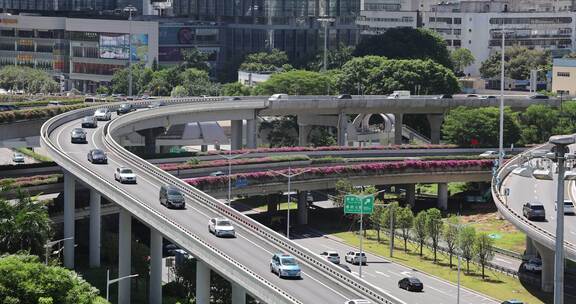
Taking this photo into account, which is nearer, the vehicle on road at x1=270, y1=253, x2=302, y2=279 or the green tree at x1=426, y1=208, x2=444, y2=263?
the vehicle on road at x1=270, y1=253, x2=302, y2=279

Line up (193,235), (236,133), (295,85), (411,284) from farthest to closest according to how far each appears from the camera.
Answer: (295,85) → (236,133) → (411,284) → (193,235)

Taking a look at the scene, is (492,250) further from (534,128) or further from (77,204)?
(534,128)

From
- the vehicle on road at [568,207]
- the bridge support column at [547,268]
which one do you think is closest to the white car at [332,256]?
the bridge support column at [547,268]

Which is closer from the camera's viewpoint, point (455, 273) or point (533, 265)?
point (533, 265)

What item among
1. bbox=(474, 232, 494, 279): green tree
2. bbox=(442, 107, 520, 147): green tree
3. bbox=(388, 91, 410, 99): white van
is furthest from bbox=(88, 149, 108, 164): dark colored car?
bbox=(388, 91, 410, 99): white van

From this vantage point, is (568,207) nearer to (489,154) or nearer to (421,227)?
(421,227)

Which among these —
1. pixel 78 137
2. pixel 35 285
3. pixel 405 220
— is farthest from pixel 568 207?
pixel 35 285

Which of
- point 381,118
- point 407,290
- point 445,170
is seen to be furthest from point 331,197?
A: point 381,118

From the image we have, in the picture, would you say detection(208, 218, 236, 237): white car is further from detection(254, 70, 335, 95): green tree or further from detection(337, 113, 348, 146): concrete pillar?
detection(254, 70, 335, 95): green tree
